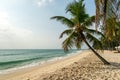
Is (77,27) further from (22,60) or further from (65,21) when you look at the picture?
(22,60)

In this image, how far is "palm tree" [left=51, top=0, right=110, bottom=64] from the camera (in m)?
14.9

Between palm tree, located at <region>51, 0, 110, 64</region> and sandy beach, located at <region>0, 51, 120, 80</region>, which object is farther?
palm tree, located at <region>51, 0, 110, 64</region>

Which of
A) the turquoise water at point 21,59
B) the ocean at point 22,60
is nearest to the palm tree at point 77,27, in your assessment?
the ocean at point 22,60

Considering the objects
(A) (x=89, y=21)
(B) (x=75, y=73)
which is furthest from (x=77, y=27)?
(B) (x=75, y=73)

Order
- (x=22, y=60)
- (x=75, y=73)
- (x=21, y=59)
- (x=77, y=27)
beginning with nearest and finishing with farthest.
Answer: (x=75, y=73)
(x=77, y=27)
(x=22, y=60)
(x=21, y=59)

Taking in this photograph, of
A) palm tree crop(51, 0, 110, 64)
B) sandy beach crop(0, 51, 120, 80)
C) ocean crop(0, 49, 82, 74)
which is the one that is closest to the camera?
sandy beach crop(0, 51, 120, 80)

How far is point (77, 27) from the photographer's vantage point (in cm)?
1503

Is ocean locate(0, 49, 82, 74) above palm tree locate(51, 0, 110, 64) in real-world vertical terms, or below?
A: below

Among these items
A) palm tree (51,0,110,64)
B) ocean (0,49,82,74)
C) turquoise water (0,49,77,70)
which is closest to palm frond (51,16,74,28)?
palm tree (51,0,110,64)

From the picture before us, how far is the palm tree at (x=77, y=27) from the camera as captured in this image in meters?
14.9

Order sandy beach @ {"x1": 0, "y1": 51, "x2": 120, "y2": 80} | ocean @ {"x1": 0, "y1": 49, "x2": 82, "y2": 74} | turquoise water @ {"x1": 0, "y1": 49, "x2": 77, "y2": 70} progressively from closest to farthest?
sandy beach @ {"x1": 0, "y1": 51, "x2": 120, "y2": 80} → ocean @ {"x1": 0, "y1": 49, "x2": 82, "y2": 74} → turquoise water @ {"x1": 0, "y1": 49, "x2": 77, "y2": 70}

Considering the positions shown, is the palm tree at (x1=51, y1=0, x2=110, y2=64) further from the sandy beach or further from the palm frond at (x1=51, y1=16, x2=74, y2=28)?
the sandy beach

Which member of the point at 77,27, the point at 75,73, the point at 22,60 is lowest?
the point at 22,60

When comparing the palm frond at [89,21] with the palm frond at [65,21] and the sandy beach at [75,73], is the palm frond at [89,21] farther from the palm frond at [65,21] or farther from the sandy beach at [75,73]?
the sandy beach at [75,73]
